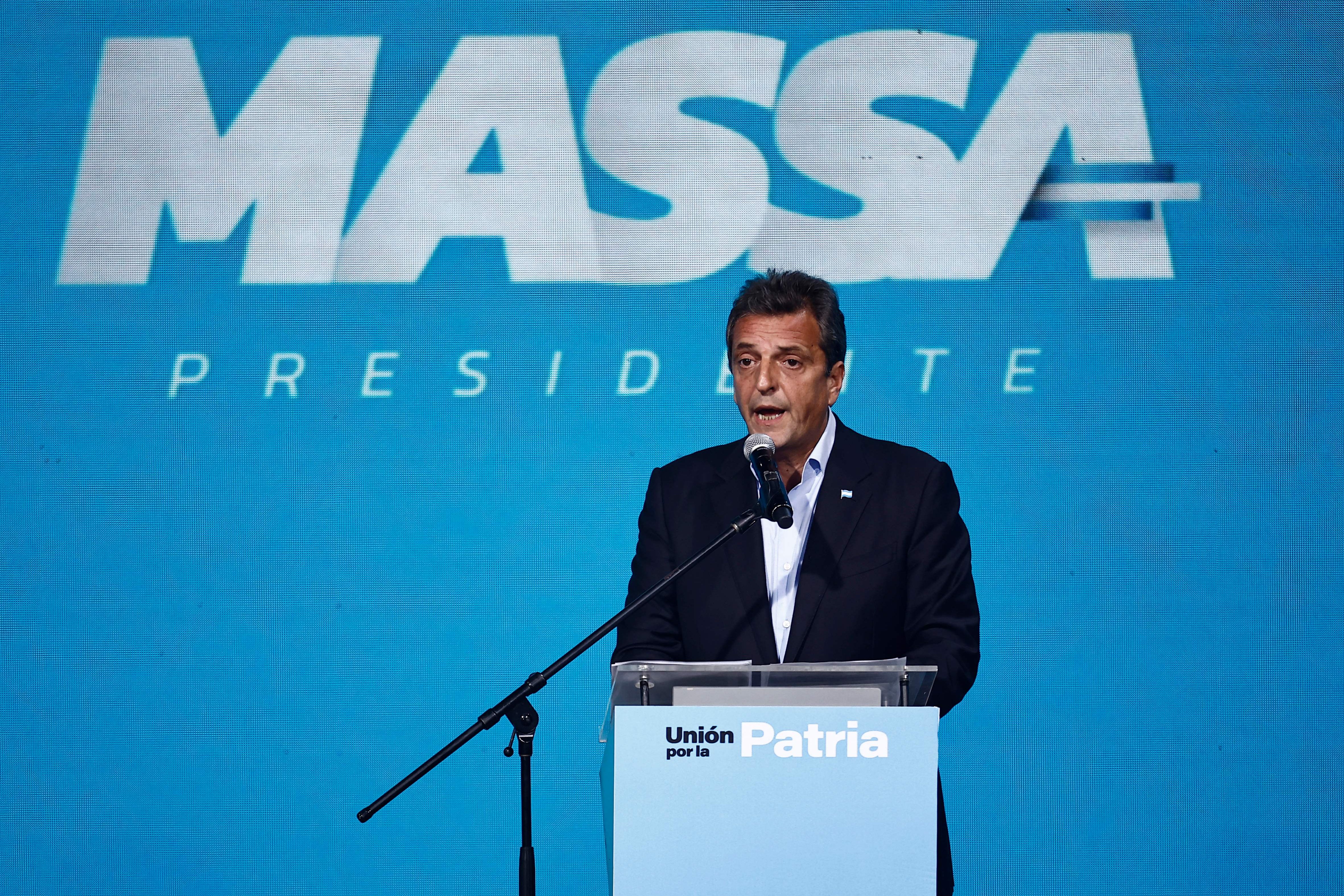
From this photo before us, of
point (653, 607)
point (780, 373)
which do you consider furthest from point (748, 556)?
point (780, 373)

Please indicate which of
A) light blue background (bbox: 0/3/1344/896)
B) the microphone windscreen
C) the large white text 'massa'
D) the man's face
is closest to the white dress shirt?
the man's face

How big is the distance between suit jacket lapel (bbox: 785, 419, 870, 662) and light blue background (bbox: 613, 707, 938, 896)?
1.88 ft

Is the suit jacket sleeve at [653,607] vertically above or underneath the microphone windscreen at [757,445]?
underneath

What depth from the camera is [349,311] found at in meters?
3.99

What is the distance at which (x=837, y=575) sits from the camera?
2.65 metres

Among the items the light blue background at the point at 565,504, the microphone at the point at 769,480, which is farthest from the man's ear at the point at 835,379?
the light blue background at the point at 565,504

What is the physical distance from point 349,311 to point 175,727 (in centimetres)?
131

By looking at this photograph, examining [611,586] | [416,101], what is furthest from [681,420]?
[416,101]

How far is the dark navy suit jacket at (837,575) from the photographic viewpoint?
262cm

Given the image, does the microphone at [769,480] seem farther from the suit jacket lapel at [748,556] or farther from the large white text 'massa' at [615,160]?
the large white text 'massa' at [615,160]

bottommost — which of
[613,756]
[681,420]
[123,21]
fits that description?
[613,756]

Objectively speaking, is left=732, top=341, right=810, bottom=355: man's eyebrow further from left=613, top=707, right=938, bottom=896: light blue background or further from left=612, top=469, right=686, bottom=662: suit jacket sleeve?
left=613, top=707, right=938, bottom=896: light blue background

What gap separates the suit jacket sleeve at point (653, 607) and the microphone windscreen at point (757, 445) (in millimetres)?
419

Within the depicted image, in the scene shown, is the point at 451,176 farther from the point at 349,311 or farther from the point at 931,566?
the point at 931,566
